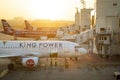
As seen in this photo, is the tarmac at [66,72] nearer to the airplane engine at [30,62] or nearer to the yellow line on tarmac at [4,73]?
the yellow line on tarmac at [4,73]

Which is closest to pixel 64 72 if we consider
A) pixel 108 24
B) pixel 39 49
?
pixel 39 49

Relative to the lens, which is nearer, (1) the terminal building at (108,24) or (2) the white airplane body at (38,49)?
(2) the white airplane body at (38,49)

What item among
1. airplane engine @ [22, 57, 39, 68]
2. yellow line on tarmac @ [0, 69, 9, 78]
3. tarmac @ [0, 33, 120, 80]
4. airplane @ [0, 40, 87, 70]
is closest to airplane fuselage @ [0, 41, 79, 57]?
airplane @ [0, 40, 87, 70]

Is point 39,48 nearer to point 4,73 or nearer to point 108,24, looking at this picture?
point 4,73

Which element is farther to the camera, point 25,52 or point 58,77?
point 25,52

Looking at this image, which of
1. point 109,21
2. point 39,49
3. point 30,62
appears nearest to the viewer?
point 30,62

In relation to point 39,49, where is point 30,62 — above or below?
below

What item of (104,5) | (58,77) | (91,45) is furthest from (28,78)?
(91,45)

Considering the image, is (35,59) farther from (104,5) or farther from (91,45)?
(91,45)

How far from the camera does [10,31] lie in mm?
105812

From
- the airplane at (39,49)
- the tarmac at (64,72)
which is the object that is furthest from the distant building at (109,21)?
the airplane at (39,49)

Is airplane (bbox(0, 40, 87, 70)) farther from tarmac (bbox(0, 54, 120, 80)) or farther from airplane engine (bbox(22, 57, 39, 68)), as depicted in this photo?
airplane engine (bbox(22, 57, 39, 68))

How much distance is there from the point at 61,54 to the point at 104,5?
1895cm

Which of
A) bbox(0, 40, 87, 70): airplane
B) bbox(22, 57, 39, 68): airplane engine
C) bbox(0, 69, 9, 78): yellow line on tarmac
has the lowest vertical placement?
bbox(0, 69, 9, 78): yellow line on tarmac
